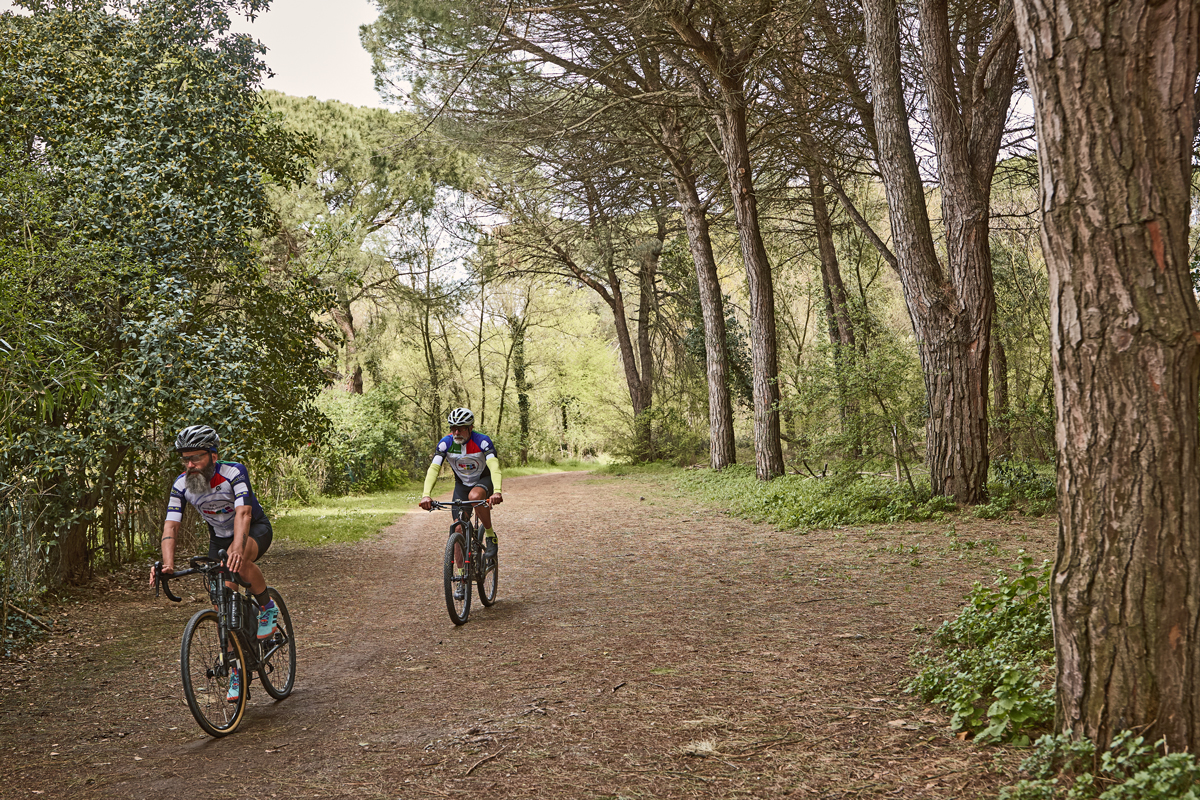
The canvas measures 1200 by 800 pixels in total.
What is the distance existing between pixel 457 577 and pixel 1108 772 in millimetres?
5317

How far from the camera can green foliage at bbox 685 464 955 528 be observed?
10.6 meters

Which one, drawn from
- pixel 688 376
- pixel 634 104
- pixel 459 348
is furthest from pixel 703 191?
pixel 459 348

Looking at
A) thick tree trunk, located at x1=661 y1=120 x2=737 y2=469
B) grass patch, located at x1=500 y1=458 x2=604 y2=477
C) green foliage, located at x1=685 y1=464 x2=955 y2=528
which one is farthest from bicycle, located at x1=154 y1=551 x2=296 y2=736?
grass patch, located at x1=500 y1=458 x2=604 y2=477

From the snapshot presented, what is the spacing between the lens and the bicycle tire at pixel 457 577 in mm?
7180

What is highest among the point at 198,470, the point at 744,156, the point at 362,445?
the point at 744,156

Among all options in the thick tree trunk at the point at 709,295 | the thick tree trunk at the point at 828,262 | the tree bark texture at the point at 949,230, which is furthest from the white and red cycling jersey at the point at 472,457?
the thick tree trunk at the point at 709,295

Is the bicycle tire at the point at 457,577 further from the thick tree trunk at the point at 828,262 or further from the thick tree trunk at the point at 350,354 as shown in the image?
the thick tree trunk at the point at 350,354

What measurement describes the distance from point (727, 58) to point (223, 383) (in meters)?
10.9

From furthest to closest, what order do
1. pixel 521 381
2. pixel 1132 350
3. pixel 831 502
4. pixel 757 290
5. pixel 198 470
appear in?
1. pixel 521 381
2. pixel 757 290
3. pixel 831 502
4. pixel 198 470
5. pixel 1132 350

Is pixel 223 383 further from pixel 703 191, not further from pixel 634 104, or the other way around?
pixel 703 191

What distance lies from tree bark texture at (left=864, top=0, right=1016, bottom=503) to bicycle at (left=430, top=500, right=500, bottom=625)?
20.3ft

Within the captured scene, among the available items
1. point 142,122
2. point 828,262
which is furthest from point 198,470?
point 828,262

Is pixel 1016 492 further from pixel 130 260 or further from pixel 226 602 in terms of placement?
pixel 130 260

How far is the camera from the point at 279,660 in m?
5.60
